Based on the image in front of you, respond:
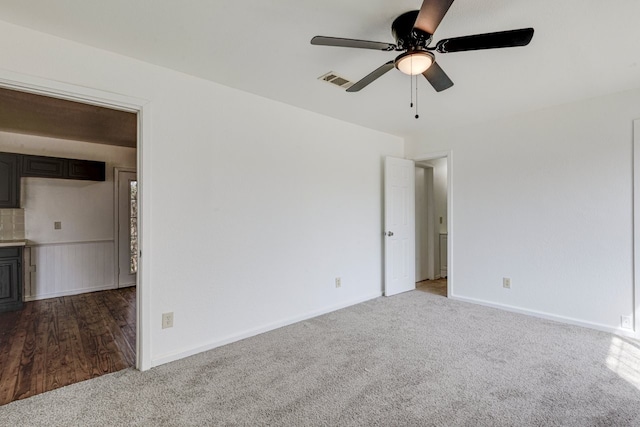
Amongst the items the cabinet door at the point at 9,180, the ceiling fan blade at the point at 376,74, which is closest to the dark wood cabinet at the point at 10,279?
the cabinet door at the point at 9,180

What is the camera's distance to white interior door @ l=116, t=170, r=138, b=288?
5074 millimetres

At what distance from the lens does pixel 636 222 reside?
2.93m

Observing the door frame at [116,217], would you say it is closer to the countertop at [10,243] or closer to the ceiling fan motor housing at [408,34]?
the countertop at [10,243]

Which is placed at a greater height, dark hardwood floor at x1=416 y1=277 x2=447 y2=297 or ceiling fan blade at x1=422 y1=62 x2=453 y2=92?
ceiling fan blade at x1=422 y1=62 x2=453 y2=92

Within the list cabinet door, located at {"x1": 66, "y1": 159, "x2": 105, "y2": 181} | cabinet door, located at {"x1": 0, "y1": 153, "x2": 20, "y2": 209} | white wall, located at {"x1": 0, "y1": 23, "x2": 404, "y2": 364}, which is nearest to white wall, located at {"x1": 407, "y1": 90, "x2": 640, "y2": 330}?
white wall, located at {"x1": 0, "y1": 23, "x2": 404, "y2": 364}

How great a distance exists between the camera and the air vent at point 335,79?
8.59ft

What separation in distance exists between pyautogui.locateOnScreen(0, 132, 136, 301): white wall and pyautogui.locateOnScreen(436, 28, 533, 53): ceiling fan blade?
5.15m

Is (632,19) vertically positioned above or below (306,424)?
above

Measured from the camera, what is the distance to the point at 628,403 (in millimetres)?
1911

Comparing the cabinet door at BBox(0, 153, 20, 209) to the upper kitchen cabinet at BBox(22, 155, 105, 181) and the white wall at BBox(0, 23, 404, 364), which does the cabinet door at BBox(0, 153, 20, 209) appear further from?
the white wall at BBox(0, 23, 404, 364)

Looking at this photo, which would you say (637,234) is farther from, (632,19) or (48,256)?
(48,256)

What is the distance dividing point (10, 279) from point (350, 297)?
4.16m

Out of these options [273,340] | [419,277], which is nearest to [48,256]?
[273,340]

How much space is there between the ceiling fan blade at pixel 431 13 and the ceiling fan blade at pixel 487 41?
4.5 inches
